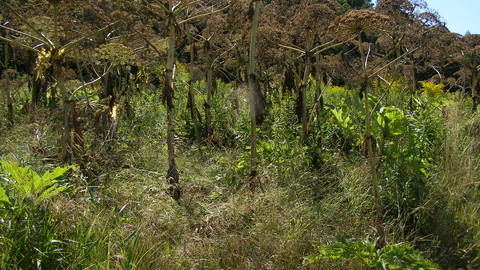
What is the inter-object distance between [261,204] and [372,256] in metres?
0.97

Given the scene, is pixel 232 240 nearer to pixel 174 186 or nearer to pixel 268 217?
pixel 268 217

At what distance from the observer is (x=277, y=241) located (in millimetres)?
3467

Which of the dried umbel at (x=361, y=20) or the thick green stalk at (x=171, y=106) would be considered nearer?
the dried umbel at (x=361, y=20)

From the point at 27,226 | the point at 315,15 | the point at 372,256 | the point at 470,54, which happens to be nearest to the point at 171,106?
the point at 27,226

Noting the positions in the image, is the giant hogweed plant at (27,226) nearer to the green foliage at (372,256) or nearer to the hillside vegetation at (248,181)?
the hillside vegetation at (248,181)

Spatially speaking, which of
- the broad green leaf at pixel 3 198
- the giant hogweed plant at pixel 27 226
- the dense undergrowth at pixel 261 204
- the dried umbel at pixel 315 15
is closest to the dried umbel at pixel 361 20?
the dense undergrowth at pixel 261 204

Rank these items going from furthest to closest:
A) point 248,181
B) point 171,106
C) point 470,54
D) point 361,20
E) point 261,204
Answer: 1. point 470,54
2. point 248,181
3. point 171,106
4. point 261,204
5. point 361,20

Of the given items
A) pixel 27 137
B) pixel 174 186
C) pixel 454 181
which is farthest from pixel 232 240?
pixel 27 137

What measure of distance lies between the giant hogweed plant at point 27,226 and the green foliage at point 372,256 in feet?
5.85

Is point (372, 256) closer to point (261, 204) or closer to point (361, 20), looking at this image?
point (261, 204)

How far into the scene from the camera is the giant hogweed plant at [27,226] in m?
2.93

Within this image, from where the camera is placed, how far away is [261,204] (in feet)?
12.3

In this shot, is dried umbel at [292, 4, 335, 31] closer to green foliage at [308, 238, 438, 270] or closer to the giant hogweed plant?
green foliage at [308, 238, 438, 270]

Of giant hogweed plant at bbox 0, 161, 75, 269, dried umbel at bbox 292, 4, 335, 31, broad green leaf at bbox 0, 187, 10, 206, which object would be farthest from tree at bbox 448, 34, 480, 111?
broad green leaf at bbox 0, 187, 10, 206
